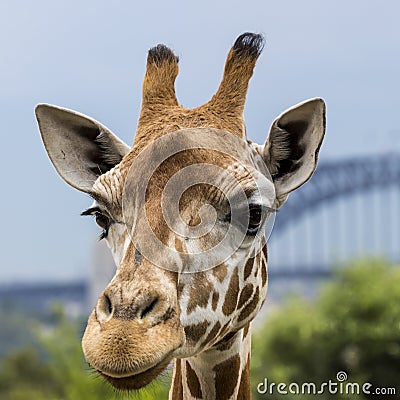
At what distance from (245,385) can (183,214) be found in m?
1.50

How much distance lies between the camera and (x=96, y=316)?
465 cm

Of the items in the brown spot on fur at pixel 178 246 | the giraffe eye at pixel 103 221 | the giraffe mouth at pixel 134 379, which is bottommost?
the giraffe mouth at pixel 134 379

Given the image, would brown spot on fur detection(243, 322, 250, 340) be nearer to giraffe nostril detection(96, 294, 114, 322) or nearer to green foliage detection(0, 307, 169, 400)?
green foliage detection(0, 307, 169, 400)

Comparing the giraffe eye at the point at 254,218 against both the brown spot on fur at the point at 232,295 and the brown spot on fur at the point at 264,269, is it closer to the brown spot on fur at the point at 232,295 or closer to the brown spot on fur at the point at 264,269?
the brown spot on fur at the point at 232,295

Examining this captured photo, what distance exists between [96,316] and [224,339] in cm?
130

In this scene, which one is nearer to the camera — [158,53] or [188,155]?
[188,155]

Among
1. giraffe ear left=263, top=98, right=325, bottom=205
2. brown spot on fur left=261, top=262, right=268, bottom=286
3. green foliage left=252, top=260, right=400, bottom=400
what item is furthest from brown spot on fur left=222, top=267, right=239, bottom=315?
green foliage left=252, top=260, right=400, bottom=400

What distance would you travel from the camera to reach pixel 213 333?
5.23 meters

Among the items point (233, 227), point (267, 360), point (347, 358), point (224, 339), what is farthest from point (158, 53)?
point (267, 360)

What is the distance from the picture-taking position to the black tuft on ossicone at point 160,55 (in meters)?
6.02

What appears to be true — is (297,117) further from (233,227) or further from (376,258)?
(376,258)

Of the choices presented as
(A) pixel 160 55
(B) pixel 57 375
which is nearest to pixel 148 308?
(A) pixel 160 55

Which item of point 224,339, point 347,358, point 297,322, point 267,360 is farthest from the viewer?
point 297,322

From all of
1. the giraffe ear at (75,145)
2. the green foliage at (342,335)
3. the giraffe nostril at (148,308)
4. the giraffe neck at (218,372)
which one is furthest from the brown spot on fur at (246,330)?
the green foliage at (342,335)
